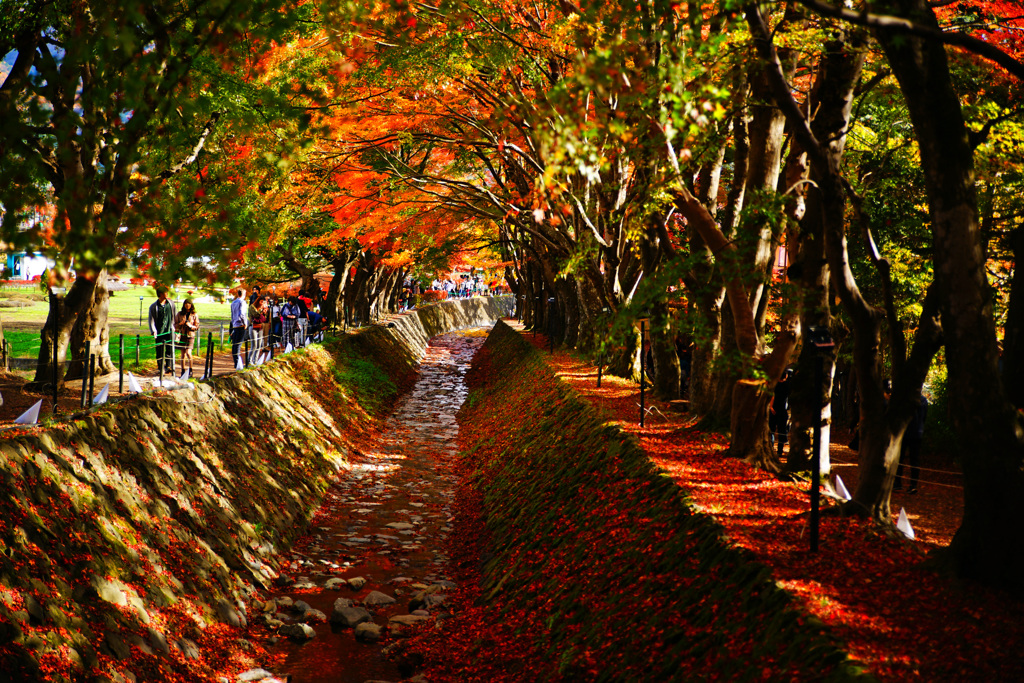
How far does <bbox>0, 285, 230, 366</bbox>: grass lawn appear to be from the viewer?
75.2 feet

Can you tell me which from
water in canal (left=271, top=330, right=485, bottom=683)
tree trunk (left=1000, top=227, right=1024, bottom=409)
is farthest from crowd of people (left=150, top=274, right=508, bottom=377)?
tree trunk (left=1000, top=227, right=1024, bottom=409)

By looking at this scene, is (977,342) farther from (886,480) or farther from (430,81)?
(430,81)

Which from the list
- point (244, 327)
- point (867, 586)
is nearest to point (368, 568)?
point (867, 586)

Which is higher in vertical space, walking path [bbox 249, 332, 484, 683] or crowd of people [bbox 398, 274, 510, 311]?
crowd of people [bbox 398, 274, 510, 311]

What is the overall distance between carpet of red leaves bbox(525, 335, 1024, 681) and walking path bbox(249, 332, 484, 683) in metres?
3.93

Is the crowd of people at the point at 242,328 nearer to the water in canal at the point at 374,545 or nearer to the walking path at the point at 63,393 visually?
the walking path at the point at 63,393

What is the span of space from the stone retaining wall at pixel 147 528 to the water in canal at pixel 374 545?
512mm

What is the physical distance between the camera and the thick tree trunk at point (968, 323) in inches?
221

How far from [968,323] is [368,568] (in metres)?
8.67

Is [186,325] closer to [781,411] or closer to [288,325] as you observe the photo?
[288,325]

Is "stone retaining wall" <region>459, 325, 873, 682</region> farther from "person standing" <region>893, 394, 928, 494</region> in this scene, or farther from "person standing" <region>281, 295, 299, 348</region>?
"person standing" <region>281, 295, 299, 348</region>

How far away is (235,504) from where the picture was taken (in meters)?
11.1

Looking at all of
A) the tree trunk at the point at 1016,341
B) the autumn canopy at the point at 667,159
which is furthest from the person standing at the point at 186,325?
the tree trunk at the point at 1016,341

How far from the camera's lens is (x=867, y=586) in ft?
18.4
